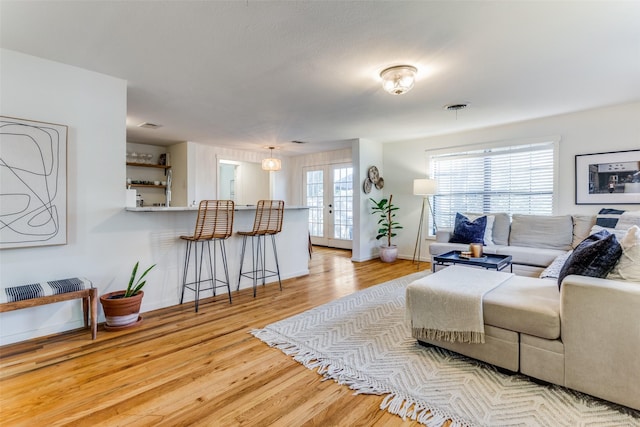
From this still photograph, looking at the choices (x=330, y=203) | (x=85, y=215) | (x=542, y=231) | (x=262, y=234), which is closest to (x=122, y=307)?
(x=85, y=215)

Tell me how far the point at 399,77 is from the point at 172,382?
2.86 m

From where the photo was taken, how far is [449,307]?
2100mm

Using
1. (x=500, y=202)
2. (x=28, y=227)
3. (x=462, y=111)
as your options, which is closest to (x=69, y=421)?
(x=28, y=227)

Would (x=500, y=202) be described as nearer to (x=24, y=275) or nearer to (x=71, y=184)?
(x=71, y=184)

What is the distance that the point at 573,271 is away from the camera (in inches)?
75.2

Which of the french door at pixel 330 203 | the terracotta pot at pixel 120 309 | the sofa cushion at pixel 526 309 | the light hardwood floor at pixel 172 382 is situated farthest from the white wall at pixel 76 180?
the french door at pixel 330 203

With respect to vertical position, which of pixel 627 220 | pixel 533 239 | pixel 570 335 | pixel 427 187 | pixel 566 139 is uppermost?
pixel 566 139

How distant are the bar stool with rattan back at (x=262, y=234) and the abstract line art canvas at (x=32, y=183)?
5.83 ft

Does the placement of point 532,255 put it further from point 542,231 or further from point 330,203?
point 330,203

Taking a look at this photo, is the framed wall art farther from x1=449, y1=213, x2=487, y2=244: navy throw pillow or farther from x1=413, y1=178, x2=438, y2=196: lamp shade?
x1=413, y1=178, x2=438, y2=196: lamp shade

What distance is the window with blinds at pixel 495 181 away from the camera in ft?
14.9

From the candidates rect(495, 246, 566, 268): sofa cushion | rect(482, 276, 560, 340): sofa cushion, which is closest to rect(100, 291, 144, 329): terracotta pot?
rect(482, 276, 560, 340): sofa cushion

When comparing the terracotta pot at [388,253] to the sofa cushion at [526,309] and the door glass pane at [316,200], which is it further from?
the sofa cushion at [526,309]

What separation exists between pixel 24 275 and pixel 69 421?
1.49 m
